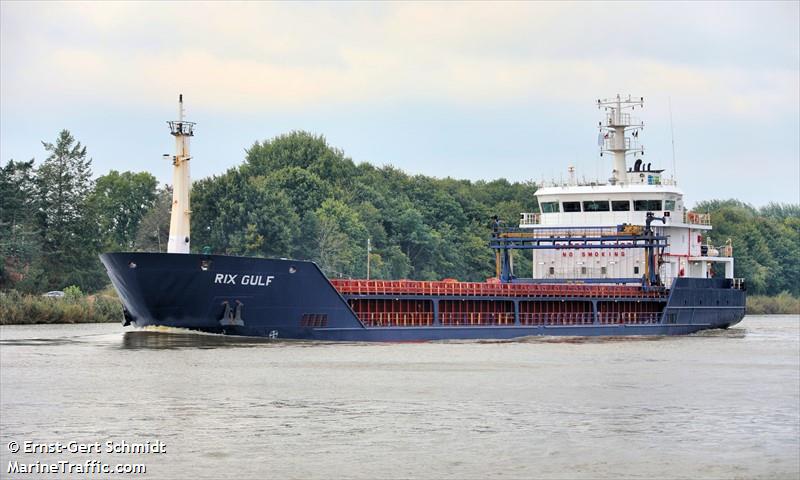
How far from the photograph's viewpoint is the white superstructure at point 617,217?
61.6 meters

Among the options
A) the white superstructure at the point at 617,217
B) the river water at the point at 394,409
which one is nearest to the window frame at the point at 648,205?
the white superstructure at the point at 617,217

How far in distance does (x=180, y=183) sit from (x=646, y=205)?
Result: 1005 inches

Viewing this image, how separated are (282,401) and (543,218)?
3403 centimetres

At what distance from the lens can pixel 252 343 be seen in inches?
1725

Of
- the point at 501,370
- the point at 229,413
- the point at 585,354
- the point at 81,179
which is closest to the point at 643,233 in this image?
the point at 585,354

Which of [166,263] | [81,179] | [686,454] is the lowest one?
[686,454]

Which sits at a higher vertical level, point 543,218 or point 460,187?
point 460,187

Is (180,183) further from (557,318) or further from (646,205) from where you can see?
(646,205)

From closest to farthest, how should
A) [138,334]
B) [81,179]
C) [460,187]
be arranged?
[138,334] → [81,179] → [460,187]

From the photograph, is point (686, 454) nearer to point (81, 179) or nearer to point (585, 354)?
point (585, 354)

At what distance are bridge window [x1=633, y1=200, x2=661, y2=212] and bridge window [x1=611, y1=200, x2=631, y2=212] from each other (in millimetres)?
317

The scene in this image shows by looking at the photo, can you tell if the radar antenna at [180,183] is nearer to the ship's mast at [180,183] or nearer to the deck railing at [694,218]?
the ship's mast at [180,183]

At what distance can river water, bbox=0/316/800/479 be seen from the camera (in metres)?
23.7

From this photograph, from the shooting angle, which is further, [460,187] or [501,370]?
[460,187]
